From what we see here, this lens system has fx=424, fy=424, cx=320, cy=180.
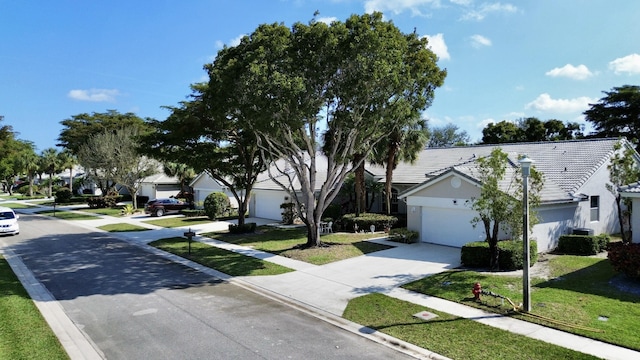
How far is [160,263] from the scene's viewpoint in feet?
57.1

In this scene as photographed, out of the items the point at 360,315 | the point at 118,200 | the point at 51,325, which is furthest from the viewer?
the point at 118,200

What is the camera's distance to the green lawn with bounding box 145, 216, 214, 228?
3014 centimetres

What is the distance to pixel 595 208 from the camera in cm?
2139

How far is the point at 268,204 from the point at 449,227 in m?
16.5

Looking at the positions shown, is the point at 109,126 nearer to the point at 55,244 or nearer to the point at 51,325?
the point at 55,244

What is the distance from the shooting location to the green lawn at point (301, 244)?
18.0m

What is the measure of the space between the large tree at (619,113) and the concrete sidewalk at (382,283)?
1510 inches

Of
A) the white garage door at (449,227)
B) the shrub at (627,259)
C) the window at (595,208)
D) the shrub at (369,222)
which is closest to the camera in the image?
the shrub at (627,259)

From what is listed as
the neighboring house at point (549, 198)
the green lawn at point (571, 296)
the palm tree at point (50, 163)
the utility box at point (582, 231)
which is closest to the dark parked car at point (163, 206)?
the neighboring house at point (549, 198)

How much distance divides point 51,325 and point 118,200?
147 ft

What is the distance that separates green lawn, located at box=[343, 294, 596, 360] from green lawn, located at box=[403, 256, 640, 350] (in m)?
1.27

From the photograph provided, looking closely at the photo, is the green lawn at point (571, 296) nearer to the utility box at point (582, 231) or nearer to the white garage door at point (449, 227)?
the utility box at point (582, 231)

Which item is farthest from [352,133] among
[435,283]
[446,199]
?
[435,283]

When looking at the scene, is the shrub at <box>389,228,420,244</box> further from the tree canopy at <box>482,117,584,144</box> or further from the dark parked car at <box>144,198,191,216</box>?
the tree canopy at <box>482,117,584,144</box>
